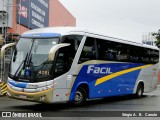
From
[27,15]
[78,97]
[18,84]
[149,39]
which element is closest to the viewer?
[18,84]

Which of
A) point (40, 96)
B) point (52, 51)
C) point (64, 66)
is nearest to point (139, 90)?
point (64, 66)

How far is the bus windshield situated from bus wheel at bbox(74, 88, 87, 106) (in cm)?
198

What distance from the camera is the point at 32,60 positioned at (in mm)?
14609

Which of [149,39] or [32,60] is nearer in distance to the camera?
[32,60]

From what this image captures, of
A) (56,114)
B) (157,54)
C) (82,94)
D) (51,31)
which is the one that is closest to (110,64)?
(82,94)

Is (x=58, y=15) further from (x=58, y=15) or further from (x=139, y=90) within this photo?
(x=139, y=90)

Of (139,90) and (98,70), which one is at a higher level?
(98,70)

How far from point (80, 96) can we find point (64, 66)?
1.68 meters

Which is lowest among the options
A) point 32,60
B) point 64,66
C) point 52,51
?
point 64,66

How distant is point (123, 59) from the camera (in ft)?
63.8

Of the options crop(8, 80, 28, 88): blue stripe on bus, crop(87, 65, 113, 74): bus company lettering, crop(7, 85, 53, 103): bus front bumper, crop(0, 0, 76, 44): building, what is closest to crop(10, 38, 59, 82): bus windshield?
crop(8, 80, 28, 88): blue stripe on bus

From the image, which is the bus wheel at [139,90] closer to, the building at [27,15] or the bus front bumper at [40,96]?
the building at [27,15]

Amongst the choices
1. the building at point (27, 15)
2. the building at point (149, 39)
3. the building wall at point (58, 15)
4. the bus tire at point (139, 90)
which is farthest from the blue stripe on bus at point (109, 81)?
the building at point (149, 39)

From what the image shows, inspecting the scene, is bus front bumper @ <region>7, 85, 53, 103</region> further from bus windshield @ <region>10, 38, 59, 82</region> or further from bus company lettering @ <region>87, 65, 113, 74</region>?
bus company lettering @ <region>87, 65, 113, 74</region>
